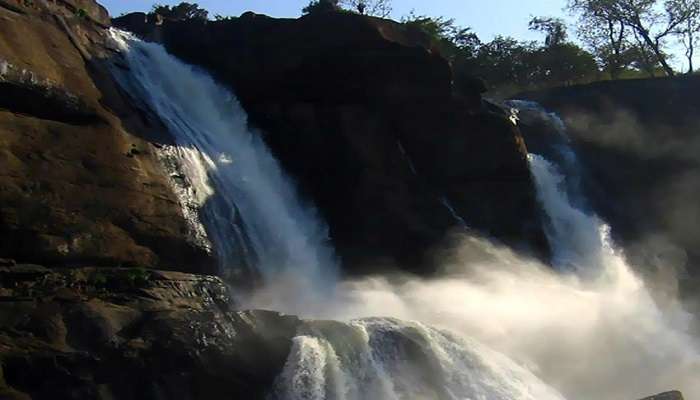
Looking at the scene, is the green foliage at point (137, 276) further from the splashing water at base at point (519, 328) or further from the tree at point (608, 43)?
the tree at point (608, 43)

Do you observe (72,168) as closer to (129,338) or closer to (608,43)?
(129,338)

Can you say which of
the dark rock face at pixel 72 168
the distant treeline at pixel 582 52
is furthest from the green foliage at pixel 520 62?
the dark rock face at pixel 72 168

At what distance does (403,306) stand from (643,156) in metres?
19.0

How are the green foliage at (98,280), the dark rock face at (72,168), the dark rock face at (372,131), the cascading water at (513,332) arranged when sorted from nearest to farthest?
the green foliage at (98,280), the cascading water at (513,332), the dark rock face at (72,168), the dark rock face at (372,131)

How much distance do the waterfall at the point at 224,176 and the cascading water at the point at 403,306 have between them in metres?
0.04

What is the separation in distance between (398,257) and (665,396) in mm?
9684

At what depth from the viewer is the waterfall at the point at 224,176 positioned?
2044cm

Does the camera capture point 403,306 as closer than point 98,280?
No

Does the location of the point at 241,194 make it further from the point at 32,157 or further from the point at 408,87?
the point at 408,87

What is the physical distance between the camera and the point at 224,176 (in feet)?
72.3

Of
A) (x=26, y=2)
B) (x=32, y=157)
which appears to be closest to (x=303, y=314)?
A: (x=32, y=157)

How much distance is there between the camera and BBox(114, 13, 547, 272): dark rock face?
25.7m

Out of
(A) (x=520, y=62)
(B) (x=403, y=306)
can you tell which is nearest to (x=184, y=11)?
(A) (x=520, y=62)

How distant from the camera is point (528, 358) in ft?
69.1
